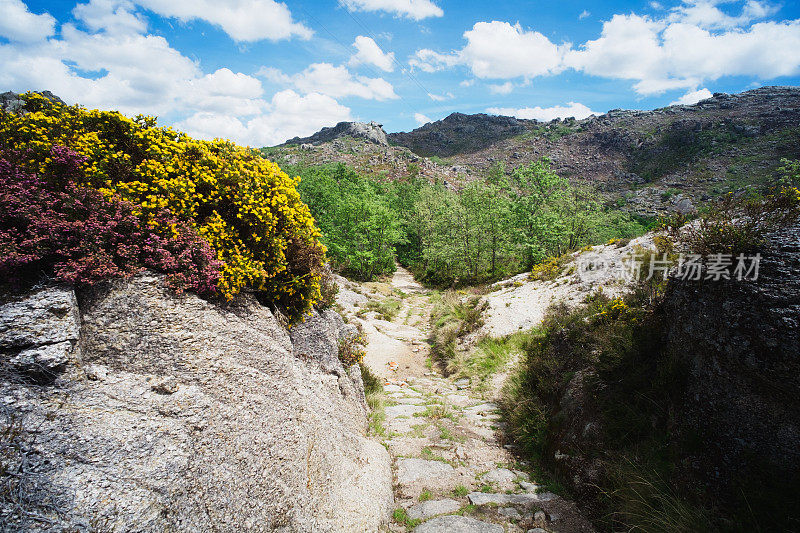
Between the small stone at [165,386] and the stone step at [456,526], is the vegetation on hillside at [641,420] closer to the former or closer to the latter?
the stone step at [456,526]

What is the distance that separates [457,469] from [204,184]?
636 centimetres

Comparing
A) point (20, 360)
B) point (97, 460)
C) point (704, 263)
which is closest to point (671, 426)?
point (704, 263)

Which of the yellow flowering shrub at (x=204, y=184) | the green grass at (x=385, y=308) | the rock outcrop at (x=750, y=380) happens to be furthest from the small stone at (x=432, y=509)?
the green grass at (x=385, y=308)

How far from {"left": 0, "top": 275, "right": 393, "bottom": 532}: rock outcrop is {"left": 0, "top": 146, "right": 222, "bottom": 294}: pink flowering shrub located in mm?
233

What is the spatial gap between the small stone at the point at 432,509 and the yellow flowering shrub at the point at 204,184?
361 cm

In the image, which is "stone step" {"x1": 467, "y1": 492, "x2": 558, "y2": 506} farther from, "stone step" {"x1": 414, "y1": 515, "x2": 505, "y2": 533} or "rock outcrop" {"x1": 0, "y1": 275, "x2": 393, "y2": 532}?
"rock outcrop" {"x1": 0, "y1": 275, "x2": 393, "y2": 532}

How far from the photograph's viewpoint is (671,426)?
14.9ft

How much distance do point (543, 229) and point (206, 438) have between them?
28.2 metres

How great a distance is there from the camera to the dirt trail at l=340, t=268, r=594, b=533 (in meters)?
4.59

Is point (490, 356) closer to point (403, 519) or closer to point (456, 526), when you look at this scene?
point (403, 519)

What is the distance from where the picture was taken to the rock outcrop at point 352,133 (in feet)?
470

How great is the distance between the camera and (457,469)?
598 cm

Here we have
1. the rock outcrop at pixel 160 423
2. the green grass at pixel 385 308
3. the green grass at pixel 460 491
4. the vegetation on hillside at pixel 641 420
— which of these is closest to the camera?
the rock outcrop at pixel 160 423

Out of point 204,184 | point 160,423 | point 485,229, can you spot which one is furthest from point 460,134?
point 160,423
